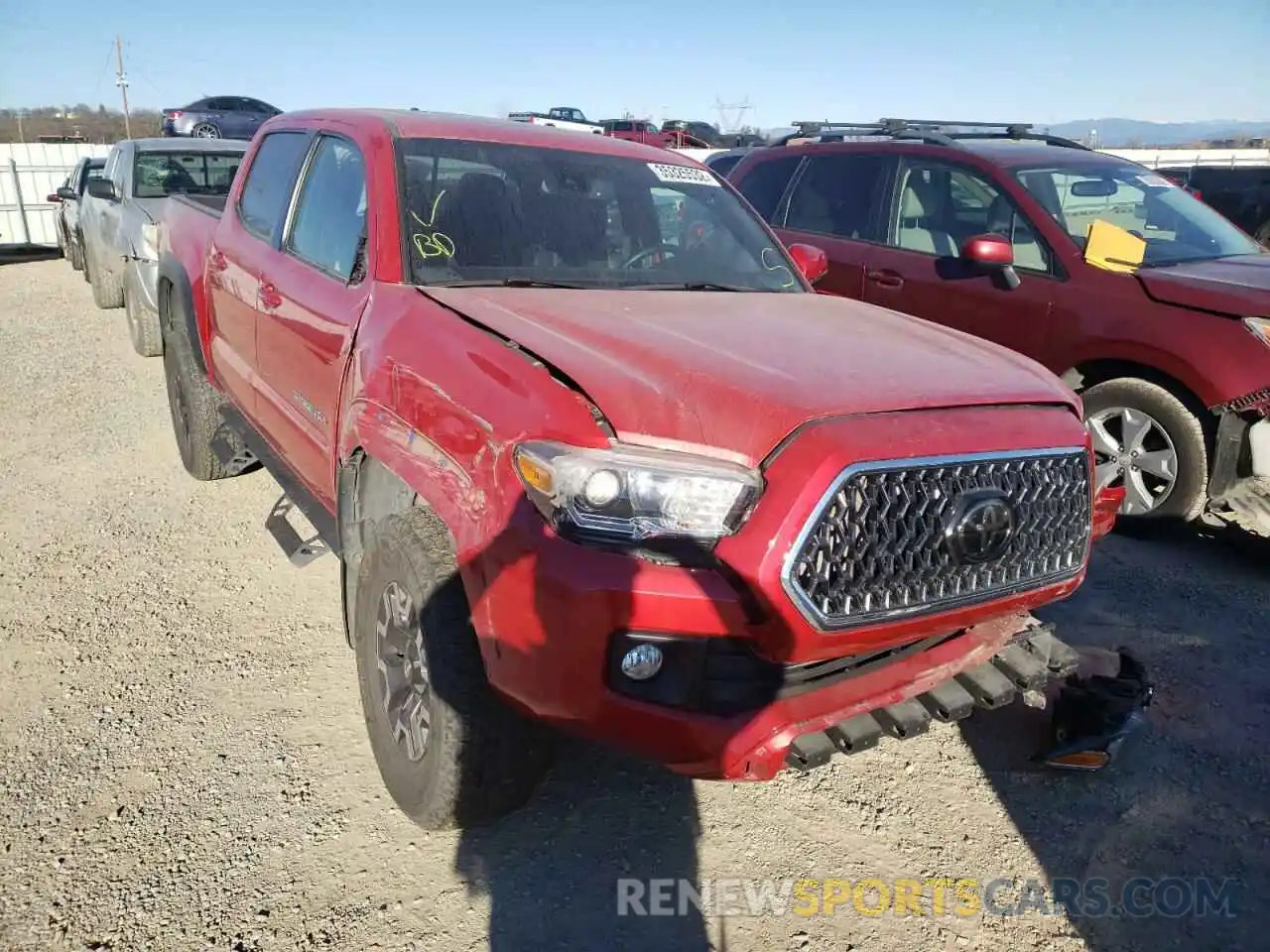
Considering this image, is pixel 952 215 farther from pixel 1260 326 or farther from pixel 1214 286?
pixel 1260 326

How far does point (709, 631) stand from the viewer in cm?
209

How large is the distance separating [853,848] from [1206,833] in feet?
3.53

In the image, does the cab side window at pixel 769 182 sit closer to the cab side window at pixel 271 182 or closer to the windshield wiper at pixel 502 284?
the cab side window at pixel 271 182

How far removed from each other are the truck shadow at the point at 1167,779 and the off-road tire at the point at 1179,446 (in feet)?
1.40

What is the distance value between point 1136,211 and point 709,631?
16.1ft

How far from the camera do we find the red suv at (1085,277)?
15.3 feet

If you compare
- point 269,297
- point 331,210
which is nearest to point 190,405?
point 269,297

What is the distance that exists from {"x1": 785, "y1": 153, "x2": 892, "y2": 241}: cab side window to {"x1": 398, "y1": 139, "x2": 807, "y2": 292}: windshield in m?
2.62

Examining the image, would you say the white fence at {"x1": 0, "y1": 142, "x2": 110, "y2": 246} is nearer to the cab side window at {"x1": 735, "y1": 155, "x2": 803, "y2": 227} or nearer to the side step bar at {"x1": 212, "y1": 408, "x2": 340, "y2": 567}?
the cab side window at {"x1": 735, "y1": 155, "x2": 803, "y2": 227}

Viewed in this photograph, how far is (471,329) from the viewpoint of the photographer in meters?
2.56

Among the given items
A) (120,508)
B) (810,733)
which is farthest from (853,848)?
(120,508)

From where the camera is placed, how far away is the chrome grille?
6.86 ft

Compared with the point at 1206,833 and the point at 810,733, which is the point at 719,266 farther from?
the point at 1206,833

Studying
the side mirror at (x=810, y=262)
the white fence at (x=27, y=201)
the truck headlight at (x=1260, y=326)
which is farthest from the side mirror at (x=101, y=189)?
the white fence at (x=27, y=201)
